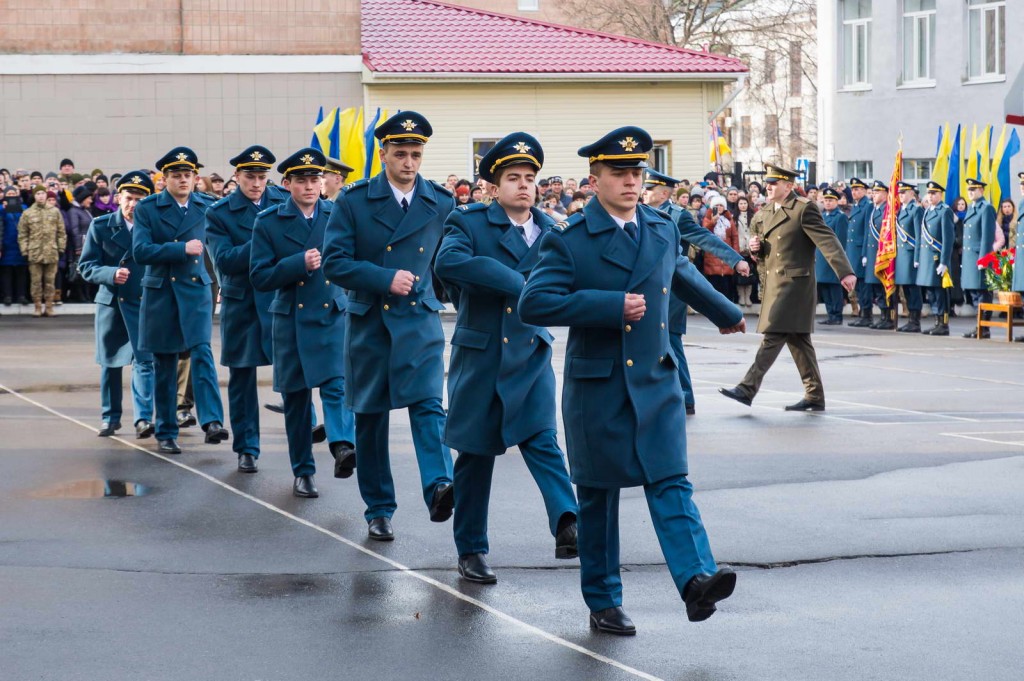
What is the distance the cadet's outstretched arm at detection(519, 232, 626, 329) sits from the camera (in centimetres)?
600

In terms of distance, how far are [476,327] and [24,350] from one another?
12714 millimetres

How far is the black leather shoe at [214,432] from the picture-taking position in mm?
11227

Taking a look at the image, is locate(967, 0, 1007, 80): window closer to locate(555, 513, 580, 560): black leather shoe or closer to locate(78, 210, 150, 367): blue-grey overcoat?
locate(78, 210, 150, 367): blue-grey overcoat

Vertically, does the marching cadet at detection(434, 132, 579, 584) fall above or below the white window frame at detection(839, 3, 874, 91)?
below

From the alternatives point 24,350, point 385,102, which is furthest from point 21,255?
point 385,102

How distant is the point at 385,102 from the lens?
31375 millimetres

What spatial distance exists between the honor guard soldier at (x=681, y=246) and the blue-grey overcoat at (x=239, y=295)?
2.94m

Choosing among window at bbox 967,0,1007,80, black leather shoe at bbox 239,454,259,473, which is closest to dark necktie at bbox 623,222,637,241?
black leather shoe at bbox 239,454,259,473

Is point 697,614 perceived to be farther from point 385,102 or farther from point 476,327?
point 385,102

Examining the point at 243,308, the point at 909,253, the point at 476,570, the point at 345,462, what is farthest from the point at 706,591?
the point at 909,253

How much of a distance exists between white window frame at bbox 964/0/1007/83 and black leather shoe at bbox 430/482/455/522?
2797 centimetres

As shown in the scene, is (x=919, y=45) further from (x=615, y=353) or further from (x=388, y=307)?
(x=615, y=353)

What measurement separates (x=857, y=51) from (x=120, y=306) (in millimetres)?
28501

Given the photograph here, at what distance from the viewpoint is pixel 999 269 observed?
70.1 feet
